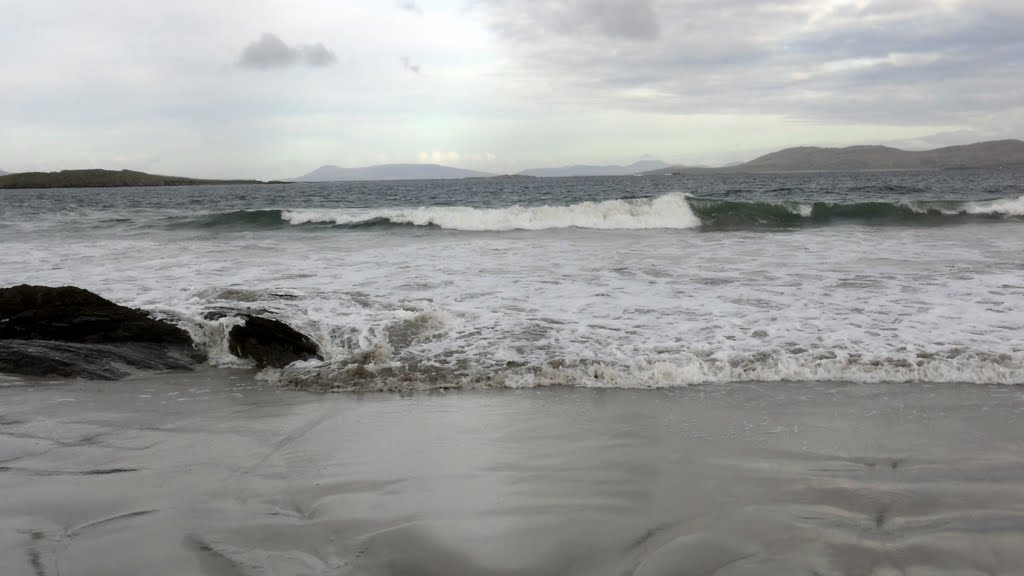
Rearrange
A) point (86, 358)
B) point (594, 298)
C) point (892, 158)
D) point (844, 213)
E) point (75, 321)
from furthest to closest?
point (892, 158)
point (844, 213)
point (594, 298)
point (75, 321)
point (86, 358)

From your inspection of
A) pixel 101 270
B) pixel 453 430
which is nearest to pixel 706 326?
pixel 453 430

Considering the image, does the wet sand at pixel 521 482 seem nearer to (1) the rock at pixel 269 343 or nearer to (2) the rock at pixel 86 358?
(2) the rock at pixel 86 358

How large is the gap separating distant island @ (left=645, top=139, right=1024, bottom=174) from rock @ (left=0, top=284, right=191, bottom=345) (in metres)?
130

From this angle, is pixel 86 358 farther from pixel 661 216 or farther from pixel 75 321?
pixel 661 216

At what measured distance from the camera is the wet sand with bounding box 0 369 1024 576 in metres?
2.56

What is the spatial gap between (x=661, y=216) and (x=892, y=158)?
450ft

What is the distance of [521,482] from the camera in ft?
10.8

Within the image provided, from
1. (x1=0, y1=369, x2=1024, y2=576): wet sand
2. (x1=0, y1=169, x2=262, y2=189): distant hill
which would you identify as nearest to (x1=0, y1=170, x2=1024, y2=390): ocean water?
(x1=0, y1=369, x2=1024, y2=576): wet sand

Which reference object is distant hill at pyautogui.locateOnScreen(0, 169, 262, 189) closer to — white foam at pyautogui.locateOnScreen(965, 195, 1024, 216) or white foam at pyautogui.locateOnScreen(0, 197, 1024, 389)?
white foam at pyautogui.locateOnScreen(0, 197, 1024, 389)

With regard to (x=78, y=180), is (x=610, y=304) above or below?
below

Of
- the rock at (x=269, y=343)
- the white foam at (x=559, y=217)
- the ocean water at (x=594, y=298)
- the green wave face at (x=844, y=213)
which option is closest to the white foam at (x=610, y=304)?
the ocean water at (x=594, y=298)

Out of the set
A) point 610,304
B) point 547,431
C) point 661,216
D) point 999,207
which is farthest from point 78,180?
point 547,431

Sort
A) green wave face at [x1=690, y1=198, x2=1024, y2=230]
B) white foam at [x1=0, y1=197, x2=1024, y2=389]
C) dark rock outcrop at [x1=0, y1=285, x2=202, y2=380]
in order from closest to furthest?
white foam at [x1=0, y1=197, x2=1024, y2=389] → dark rock outcrop at [x1=0, y1=285, x2=202, y2=380] → green wave face at [x1=690, y1=198, x2=1024, y2=230]

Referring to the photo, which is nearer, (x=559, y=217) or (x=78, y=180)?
(x=559, y=217)
